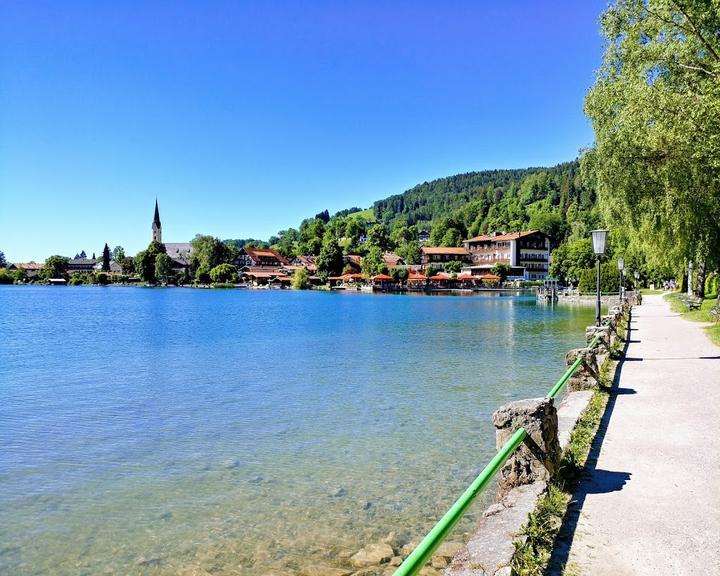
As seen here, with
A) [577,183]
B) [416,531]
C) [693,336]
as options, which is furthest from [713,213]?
[577,183]

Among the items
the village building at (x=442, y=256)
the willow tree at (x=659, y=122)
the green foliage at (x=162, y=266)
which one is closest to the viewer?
the willow tree at (x=659, y=122)

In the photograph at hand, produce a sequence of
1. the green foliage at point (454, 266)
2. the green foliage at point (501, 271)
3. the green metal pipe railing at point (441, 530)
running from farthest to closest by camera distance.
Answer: the green foliage at point (454, 266)
the green foliage at point (501, 271)
the green metal pipe railing at point (441, 530)

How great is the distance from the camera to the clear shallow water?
6.97m

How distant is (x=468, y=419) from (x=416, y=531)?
18.5 ft

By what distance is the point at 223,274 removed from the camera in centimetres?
15475

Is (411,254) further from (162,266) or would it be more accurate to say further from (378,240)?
(162,266)

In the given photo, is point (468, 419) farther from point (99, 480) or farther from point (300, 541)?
point (99, 480)

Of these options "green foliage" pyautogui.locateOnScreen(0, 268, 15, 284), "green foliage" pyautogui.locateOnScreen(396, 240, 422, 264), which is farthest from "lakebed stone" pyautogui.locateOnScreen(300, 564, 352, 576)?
"green foliage" pyautogui.locateOnScreen(0, 268, 15, 284)

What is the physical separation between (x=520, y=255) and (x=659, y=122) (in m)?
124

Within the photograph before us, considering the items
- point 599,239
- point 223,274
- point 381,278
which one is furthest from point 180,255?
point 599,239

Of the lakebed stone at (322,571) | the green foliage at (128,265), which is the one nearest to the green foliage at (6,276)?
the green foliage at (128,265)

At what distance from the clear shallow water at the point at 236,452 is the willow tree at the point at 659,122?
275 inches

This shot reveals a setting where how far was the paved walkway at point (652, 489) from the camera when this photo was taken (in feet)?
15.5

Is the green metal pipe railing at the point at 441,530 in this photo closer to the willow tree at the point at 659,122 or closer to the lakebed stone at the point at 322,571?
the lakebed stone at the point at 322,571
